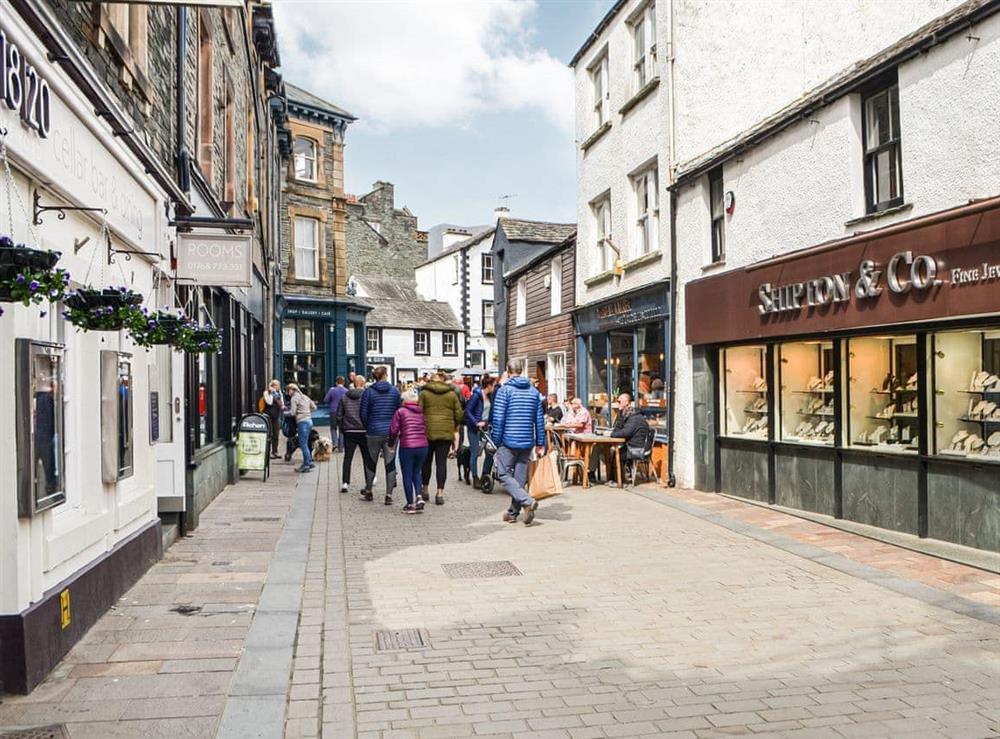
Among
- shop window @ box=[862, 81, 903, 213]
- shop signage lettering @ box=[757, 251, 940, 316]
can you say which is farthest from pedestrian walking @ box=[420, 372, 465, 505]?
shop window @ box=[862, 81, 903, 213]

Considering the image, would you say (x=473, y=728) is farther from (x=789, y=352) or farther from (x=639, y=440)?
(x=639, y=440)

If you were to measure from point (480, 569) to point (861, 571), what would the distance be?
10.8ft

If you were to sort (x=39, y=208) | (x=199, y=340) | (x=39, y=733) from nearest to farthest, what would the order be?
(x=39, y=733), (x=39, y=208), (x=199, y=340)

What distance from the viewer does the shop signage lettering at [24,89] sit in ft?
14.7

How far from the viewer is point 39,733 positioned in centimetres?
404

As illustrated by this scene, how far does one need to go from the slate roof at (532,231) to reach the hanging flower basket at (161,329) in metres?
20.2

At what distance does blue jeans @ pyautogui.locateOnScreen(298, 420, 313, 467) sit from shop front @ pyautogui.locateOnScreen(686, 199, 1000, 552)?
7.40 m

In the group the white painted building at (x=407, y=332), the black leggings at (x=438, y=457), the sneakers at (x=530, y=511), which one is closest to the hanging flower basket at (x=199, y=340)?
Answer: the sneakers at (x=530, y=511)

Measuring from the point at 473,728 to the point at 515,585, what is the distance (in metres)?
2.95

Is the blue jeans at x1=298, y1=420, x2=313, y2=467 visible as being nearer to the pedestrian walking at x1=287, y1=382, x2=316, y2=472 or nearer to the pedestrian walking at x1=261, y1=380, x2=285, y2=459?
the pedestrian walking at x1=287, y1=382, x2=316, y2=472

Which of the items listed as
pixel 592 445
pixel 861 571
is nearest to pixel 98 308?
pixel 861 571

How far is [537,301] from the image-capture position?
2242cm

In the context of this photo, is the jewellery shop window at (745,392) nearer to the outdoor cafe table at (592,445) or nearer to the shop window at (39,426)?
the outdoor cafe table at (592,445)

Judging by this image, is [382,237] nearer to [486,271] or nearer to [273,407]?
[486,271]
